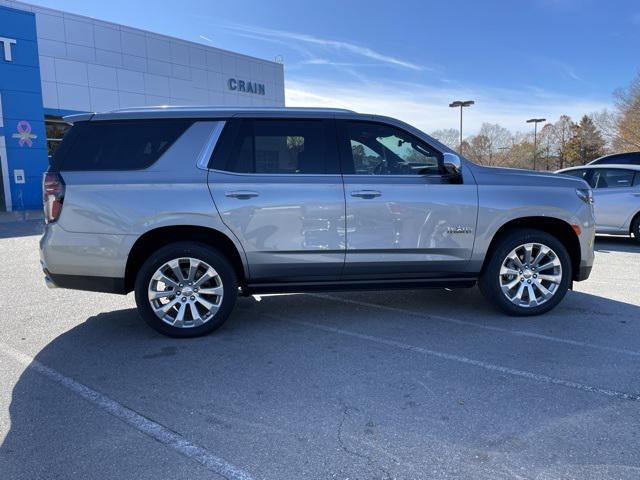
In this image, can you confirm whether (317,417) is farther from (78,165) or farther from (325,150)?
(78,165)

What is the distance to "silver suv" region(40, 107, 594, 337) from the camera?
426 cm

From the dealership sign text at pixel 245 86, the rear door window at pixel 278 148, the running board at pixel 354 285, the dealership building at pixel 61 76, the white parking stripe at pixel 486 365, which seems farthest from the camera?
the dealership sign text at pixel 245 86

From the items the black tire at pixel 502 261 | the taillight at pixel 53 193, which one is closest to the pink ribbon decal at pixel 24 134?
the taillight at pixel 53 193

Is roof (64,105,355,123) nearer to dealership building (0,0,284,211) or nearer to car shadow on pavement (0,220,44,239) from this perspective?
car shadow on pavement (0,220,44,239)

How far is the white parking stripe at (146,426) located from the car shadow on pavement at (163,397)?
0.05 meters

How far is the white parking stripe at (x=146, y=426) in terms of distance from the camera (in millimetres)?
2541

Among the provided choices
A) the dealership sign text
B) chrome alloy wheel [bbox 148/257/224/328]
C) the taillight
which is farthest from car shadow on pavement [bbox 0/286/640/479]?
the dealership sign text

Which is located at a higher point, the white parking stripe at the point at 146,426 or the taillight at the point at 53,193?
the taillight at the point at 53,193

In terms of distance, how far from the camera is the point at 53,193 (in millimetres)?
4191

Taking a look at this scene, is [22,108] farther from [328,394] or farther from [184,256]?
[328,394]

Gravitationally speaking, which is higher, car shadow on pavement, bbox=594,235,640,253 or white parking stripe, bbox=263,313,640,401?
car shadow on pavement, bbox=594,235,640,253

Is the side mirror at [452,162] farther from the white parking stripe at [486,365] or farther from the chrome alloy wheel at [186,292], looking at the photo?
the chrome alloy wheel at [186,292]

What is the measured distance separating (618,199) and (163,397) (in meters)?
9.82

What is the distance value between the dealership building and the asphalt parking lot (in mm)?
14967
